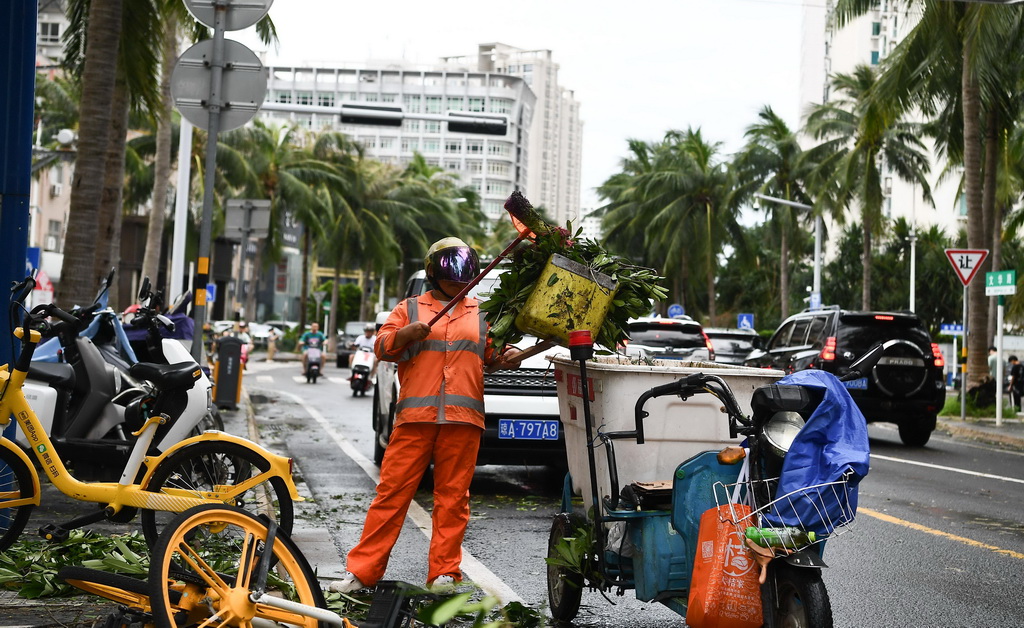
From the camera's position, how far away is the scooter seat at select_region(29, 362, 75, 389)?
7344 mm

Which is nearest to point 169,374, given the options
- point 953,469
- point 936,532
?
point 936,532

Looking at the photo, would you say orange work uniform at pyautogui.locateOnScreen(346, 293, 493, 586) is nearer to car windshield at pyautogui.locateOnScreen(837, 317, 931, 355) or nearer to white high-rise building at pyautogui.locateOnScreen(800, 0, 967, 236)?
car windshield at pyautogui.locateOnScreen(837, 317, 931, 355)

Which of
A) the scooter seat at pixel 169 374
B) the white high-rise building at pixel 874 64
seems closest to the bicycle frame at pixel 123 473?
the scooter seat at pixel 169 374

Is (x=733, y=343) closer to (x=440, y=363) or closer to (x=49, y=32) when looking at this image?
(x=440, y=363)

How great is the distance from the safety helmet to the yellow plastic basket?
0.73 meters

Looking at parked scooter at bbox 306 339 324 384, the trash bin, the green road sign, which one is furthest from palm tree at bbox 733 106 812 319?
the trash bin

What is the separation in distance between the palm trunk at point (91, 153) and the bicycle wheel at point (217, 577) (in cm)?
932

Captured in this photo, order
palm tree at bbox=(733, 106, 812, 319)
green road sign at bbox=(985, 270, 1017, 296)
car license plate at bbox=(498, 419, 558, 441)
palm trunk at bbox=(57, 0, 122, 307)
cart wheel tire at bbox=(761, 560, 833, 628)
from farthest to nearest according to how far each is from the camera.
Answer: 1. palm tree at bbox=(733, 106, 812, 319)
2. green road sign at bbox=(985, 270, 1017, 296)
3. palm trunk at bbox=(57, 0, 122, 307)
4. car license plate at bbox=(498, 419, 558, 441)
5. cart wheel tire at bbox=(761, 560, 833, 628)

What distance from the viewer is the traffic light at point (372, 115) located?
77.6ft

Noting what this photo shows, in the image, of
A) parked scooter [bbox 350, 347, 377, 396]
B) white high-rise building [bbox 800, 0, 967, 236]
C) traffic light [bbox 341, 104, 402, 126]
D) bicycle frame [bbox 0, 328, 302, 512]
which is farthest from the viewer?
white high-rise building [bbox 800, 0, 967, 236]

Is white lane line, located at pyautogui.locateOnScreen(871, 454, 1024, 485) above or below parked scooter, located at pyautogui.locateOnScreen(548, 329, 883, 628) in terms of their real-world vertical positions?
below

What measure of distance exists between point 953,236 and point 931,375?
2259 inches

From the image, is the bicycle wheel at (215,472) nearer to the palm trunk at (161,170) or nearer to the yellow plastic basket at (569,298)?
the yellow plastic basket at (569,298)

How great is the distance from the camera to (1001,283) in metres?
21.9
